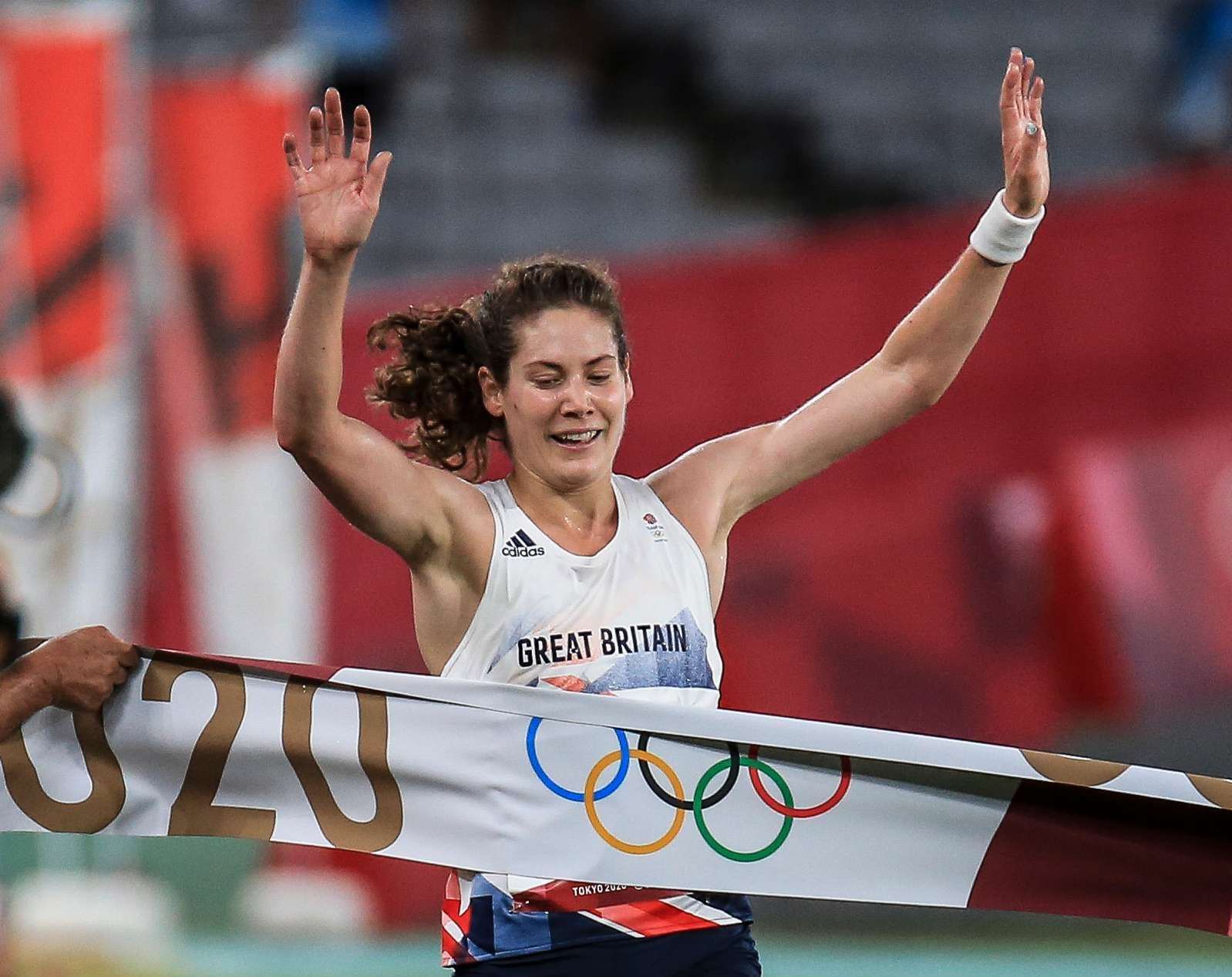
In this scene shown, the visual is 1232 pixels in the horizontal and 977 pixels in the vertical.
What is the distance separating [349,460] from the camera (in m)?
2.70

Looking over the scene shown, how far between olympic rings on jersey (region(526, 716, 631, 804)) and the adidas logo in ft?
0.87

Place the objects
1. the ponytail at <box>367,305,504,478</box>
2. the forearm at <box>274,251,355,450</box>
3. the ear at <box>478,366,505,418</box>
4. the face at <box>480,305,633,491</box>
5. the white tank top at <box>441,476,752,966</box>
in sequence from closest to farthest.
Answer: the forearm at <box>274,251,355,450</box>
the white tank top at <box>441,476,752,966</box>
the face at <box>480,305,633,491</box>
the ear at <box>478,366,505,418</box>
the ponytail at <box>367,305,504,478</box>

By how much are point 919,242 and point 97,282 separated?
3.53 m

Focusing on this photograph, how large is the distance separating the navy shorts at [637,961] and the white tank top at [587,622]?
386 mm

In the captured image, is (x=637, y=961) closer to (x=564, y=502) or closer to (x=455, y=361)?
(x=564, y=502)

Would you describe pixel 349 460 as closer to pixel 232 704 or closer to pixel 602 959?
pixel 232 704

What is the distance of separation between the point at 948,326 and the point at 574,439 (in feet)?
2.51

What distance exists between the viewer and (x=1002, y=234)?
3.18m

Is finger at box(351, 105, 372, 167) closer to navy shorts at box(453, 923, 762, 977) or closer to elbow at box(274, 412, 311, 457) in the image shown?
elbow at box(274, 412, 311, 457)

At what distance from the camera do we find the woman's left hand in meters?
3.13

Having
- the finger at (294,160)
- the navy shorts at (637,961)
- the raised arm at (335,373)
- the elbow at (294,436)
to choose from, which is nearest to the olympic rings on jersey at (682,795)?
the navy shorts at (637,961)

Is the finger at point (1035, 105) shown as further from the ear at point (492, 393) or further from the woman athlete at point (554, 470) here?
the ear at point (492, 393)

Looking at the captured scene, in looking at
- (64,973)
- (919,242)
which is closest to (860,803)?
(64,973)

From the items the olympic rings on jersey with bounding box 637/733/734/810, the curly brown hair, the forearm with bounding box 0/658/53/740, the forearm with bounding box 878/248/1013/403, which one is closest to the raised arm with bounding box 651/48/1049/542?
the forearm with bounding box 878/248/1013/403
